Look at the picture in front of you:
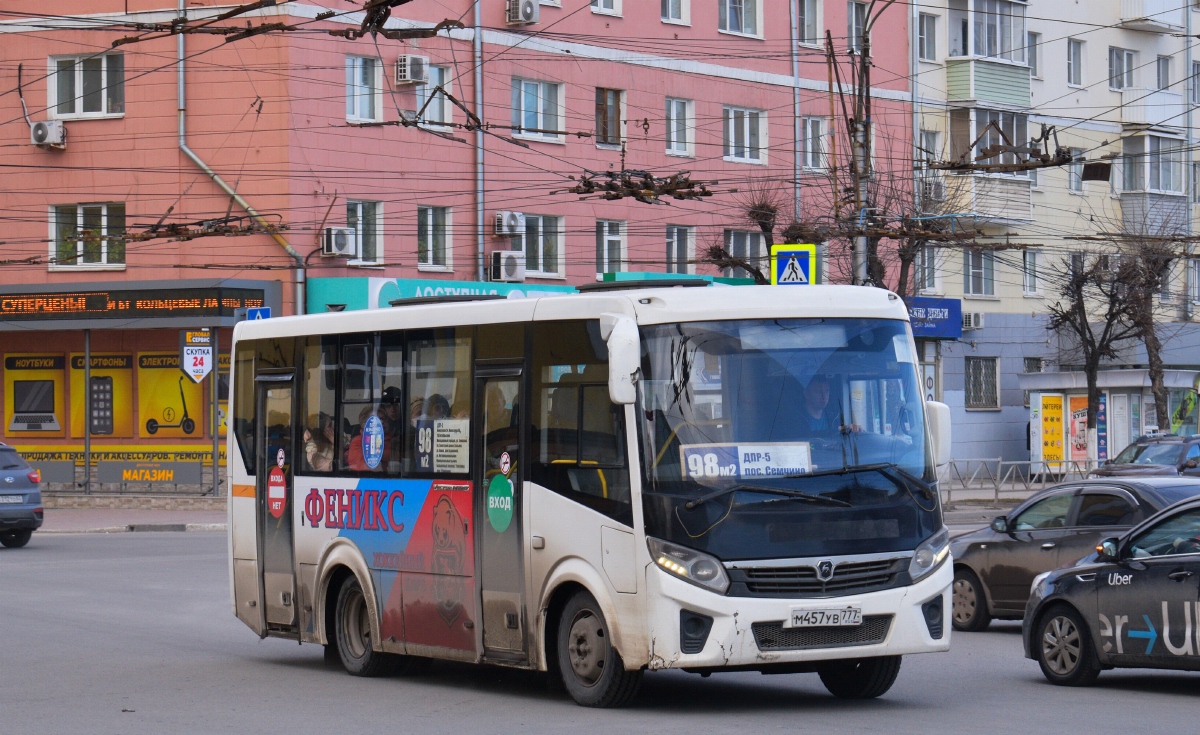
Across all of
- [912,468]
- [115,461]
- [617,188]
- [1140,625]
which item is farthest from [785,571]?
[115,461]

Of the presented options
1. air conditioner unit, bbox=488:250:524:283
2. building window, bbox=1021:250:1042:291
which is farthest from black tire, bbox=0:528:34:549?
building window, bbox=1021:250:1042:291

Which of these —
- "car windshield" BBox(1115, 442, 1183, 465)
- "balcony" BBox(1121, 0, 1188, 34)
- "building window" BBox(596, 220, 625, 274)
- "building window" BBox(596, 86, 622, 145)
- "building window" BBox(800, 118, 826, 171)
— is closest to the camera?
"car windshield" BBox(1115, 442, 1183, 465)

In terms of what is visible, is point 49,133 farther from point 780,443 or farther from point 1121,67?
point 1121,67

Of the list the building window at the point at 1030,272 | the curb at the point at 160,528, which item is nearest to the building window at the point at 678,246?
the building window at the point at 1030,272

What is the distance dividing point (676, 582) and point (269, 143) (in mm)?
26161

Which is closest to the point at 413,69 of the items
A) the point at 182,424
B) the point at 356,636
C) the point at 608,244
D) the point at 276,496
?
the point at 608,244

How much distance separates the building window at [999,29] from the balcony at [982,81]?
0.51m

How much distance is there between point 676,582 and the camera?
9.97m

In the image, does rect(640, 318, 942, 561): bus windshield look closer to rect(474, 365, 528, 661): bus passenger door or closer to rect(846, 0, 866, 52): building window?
rect(474, 365, 528, 661): bus passenger door

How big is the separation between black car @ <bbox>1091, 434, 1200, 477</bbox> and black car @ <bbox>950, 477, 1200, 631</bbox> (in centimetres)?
1239

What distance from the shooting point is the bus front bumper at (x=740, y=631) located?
9906 mm

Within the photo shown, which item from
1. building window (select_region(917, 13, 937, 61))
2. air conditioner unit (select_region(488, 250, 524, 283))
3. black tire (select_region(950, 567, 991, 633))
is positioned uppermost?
building window (select_region(917, 13, 937, 61))

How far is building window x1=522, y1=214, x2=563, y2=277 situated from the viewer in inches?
1523

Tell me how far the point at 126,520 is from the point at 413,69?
34.9 feet
